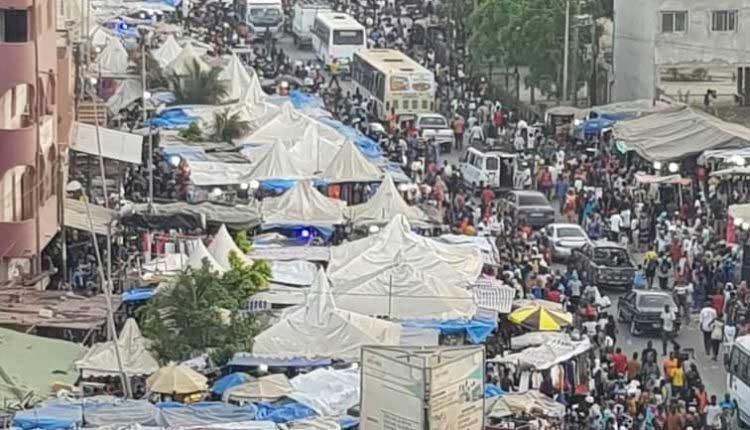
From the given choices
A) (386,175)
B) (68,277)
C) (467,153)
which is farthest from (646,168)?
(68,277)

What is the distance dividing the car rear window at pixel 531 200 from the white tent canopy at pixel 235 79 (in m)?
13.1

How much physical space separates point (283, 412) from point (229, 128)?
2508 cm

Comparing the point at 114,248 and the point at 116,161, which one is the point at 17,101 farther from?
the point at 116,161

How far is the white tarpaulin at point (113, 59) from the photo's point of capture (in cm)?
6325

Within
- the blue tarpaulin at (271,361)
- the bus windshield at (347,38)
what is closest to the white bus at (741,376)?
the blue tarpaulin at (271,361)

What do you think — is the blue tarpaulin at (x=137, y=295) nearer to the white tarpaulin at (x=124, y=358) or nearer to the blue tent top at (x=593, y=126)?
the white tarpaulin at (x=124, y=358)

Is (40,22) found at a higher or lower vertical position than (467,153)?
higher

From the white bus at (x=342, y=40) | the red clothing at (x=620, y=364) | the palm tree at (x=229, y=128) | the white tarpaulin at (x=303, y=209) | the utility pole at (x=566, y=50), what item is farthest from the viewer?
the white bus at (x=342, y=40)

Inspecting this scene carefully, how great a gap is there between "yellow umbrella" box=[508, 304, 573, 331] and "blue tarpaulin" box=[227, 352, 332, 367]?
4.39 m

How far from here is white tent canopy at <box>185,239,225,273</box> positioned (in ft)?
122

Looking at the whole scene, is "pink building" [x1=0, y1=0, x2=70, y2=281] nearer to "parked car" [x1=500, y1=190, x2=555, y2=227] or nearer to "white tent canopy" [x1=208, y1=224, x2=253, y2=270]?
"white tent canopy" [x1=208, y1=224, x2=253, y2=270]

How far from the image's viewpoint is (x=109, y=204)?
46469 mm

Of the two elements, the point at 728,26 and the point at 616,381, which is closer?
the point at 616,381

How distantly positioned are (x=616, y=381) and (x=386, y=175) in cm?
1303
